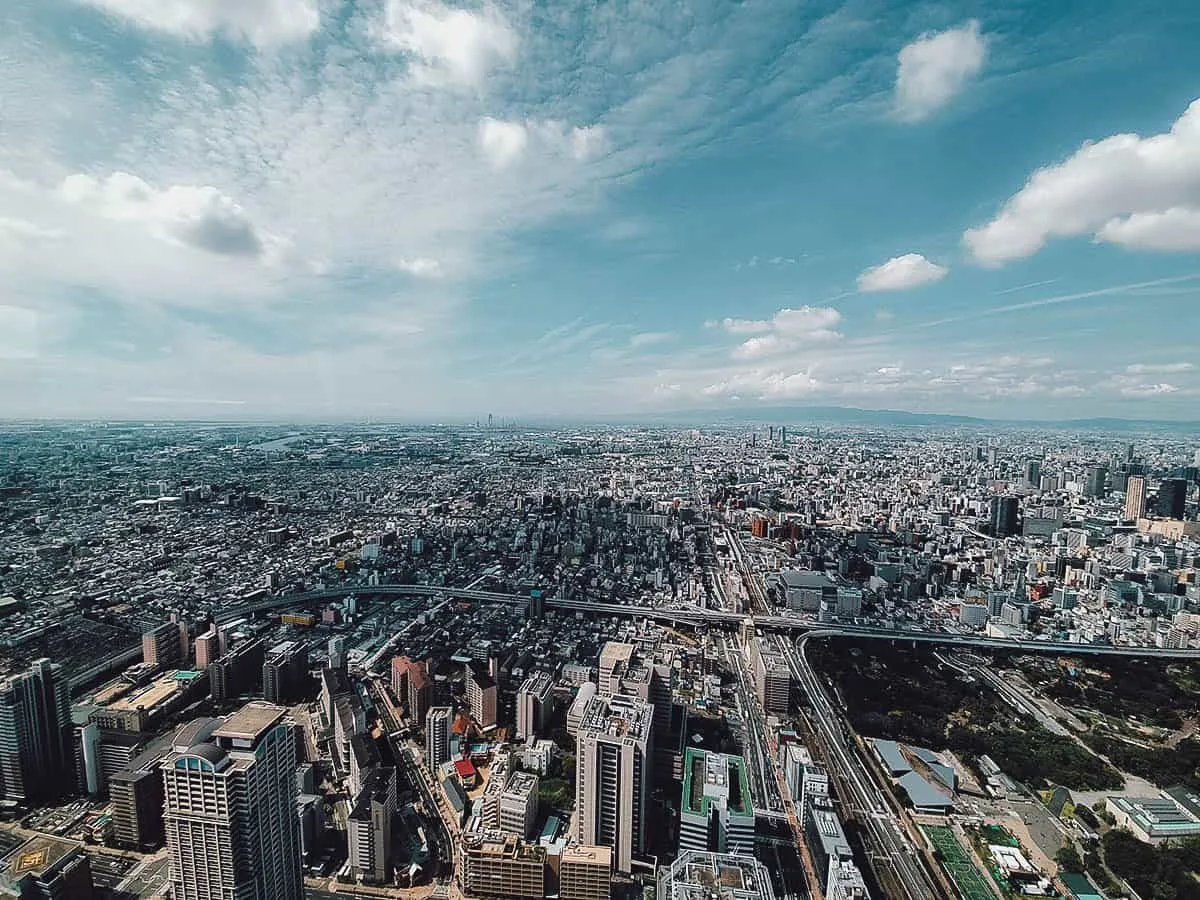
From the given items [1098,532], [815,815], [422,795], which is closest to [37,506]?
[422,795]

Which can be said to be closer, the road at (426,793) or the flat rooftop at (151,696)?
the road at (426,793)

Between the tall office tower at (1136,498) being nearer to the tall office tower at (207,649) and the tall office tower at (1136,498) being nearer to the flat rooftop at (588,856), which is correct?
the flat rooftop at (588,856)

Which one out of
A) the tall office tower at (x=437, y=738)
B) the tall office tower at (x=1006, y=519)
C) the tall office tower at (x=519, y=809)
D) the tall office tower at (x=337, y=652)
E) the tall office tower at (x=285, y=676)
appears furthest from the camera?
the tall office tower at (x=1006, y=519)

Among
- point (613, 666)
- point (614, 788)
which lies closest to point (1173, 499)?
point (613, 666)

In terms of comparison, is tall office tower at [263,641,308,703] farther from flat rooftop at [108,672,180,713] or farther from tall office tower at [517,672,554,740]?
tall office tower at [517,672,554,740]

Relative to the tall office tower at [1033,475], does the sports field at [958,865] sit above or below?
below

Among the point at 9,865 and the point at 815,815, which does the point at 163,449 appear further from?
the point at 815,815

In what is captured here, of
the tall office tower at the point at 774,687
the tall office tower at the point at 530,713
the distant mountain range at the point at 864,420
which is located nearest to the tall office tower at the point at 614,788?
the tall office tower at the point at 530,713

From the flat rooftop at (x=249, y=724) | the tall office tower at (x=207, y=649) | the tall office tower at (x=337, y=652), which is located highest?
the flat rooftop at (x=249, y=724)

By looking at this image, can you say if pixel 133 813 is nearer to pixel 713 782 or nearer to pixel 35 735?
pixel 35 735
